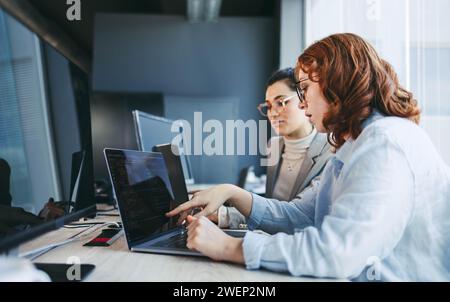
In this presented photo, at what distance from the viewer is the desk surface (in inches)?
25.9

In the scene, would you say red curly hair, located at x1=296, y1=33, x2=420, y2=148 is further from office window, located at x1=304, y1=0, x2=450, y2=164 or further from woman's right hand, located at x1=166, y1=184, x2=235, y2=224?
office window, located at x1=304, y1=0, x2=450, y2=164

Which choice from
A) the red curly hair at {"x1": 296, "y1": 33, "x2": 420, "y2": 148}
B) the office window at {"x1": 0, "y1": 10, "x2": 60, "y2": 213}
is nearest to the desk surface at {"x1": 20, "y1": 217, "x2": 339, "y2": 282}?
the office window at {"x1": 0, "y1": 10, "x2": 60, "y2": 213}

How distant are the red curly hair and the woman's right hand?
38 centimetres

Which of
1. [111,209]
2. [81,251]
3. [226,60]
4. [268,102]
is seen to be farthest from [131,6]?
[81,251]

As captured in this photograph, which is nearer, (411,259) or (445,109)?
(411,259)

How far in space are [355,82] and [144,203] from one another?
551 millimetres

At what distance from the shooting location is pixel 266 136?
166 inches

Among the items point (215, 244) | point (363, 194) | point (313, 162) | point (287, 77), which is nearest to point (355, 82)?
point (363, 194)

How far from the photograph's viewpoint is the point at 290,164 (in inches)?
76.9

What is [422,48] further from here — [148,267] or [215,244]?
[148,267]

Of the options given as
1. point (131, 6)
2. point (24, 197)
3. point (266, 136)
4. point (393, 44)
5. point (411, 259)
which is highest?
point (131, 6)

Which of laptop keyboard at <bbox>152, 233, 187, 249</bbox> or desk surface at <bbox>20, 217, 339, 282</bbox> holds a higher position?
desk surface at <bbox>20, 217, 339, 282</bbox>
